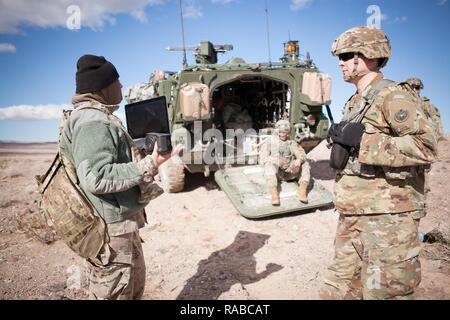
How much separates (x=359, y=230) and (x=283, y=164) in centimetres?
365

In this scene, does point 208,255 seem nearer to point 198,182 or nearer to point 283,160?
point 283,160

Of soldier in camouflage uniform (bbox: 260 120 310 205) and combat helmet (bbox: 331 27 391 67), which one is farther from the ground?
combat helmet (bbox: 331 27 391 67)

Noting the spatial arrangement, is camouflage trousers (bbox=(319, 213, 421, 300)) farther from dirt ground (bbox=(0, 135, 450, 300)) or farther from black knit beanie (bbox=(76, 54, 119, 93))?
black knit beanie (bbox=(76, 54, 119, 93))

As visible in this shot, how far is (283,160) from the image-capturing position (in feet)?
19.0

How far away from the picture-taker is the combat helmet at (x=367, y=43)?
6.93 feet

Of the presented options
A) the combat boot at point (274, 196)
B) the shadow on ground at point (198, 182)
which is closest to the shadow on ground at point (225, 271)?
the combat boot at point (274, 196)

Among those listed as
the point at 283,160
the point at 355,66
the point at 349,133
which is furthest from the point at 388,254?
the point at 283,160

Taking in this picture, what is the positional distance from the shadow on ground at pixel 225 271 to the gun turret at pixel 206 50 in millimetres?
5579

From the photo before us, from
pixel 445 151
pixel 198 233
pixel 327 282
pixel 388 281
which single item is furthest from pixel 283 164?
pixel 445 151

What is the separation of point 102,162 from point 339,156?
152 cm

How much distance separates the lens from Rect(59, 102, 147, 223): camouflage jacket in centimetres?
181

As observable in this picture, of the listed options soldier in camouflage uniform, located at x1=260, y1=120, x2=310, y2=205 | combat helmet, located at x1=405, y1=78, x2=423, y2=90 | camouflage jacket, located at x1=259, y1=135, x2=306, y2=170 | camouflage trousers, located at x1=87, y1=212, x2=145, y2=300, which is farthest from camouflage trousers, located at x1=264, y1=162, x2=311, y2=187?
camouflage trousers, located at x1=87, y1=212, x2=145, y2=300

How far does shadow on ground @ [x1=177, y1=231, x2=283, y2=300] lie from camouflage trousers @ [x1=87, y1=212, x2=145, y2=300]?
126cm
